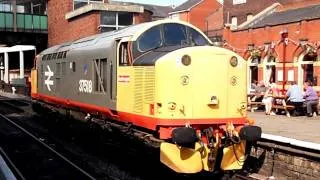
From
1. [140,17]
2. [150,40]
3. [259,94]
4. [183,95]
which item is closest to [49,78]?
[150,40]

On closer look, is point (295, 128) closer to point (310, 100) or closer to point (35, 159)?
point (310, 100)

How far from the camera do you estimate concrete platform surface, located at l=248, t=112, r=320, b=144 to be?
13.1 m

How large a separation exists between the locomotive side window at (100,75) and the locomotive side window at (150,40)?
169cm

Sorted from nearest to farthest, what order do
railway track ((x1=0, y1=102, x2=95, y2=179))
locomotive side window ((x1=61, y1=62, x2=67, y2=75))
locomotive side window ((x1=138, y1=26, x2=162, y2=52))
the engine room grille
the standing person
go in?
the engine room grille
locomotive side window ((x1=138, y1=26, x2=162, y2=52))
railway track ((x1=0, y1=102, x2=95, y2=179))
locomotive side window ((x1=61, y1=62, x2=67, y2=75))
the standing person

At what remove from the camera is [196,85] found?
9.75 m

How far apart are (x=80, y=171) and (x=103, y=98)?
5.73 feet

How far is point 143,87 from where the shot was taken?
33.7 ft

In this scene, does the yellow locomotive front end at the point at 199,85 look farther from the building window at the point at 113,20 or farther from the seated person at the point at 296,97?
the building window at the point at 113,20

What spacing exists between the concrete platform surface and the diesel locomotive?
2897mm

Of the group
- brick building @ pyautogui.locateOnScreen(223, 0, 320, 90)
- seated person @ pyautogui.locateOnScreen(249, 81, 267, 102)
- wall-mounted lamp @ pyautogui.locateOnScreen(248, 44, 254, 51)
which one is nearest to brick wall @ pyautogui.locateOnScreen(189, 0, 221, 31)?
brick building @ pyautogui.locateOnScreen(223, 0, 320, 90)

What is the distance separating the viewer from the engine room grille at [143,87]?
9945 millimetres

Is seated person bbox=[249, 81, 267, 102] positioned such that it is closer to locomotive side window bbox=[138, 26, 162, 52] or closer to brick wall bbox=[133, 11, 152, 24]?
locomotive side window bbox=[138, 26, 162, 52]

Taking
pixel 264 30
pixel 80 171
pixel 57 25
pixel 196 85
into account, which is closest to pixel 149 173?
pixel 80 171

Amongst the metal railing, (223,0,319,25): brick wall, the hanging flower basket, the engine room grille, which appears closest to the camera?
the engine room grille
